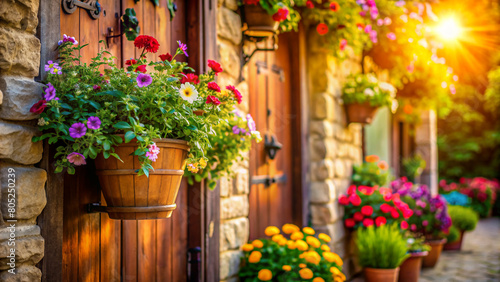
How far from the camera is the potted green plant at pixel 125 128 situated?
1.64 metres

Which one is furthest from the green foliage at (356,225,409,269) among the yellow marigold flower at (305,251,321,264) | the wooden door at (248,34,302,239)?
the yellow marigold flower at (305,251,321,264)

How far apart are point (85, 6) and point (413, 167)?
724cm

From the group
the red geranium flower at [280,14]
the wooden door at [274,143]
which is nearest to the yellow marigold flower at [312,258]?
the wooden door at [274,143]

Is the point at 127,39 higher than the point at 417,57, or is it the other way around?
the point at 417,57

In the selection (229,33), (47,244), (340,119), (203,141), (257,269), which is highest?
(229,33)

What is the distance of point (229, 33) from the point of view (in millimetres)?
3072

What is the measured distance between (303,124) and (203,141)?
2389 mm

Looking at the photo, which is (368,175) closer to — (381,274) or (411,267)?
(411,267)

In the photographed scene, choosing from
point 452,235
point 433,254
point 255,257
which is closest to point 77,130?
point 255,257

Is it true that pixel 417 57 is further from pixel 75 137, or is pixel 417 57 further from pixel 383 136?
pixel 75 137

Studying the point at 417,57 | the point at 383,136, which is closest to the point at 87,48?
the point at 417,57

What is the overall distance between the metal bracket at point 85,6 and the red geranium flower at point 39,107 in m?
0.50

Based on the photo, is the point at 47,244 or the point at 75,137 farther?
the point at 47,244

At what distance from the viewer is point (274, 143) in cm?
375
